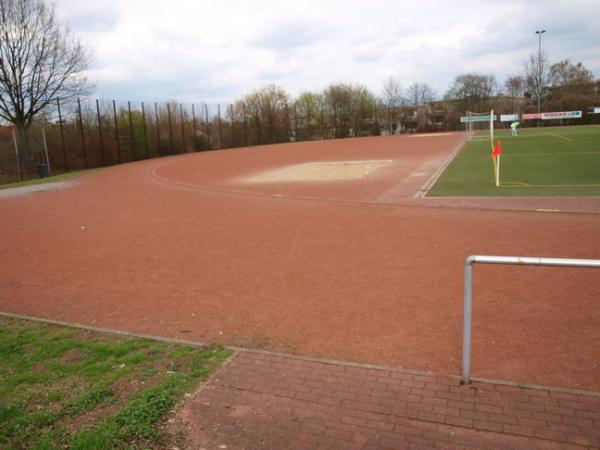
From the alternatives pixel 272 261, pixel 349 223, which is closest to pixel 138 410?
pixel 272 261

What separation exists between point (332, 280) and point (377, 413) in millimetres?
3234

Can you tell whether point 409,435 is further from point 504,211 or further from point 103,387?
point 504,211

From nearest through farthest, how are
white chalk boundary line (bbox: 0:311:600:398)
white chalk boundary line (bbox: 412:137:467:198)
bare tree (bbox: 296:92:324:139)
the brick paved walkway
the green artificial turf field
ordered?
the brick paved walkway < white chalk boundary line (bbox: 0:311:600:398) < the green artificial turf field < white chalk boundary line (bbox: 412:137:467:198) < bare tree (bbox: 296:92:324:139)

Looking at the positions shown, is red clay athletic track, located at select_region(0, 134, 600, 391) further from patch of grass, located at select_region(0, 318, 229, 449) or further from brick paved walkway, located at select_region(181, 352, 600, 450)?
patch of grass, located at select_region(0, 318, 229, 449)

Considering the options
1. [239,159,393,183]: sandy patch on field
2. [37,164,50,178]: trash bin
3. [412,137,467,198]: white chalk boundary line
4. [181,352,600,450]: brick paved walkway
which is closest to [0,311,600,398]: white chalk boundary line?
[181,352,600,450]: brick paved walkway

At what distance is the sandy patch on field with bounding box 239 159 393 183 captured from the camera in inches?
759

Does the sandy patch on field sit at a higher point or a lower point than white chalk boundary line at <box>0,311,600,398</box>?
higher

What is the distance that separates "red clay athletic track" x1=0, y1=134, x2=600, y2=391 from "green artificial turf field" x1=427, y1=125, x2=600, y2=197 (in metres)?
3.03

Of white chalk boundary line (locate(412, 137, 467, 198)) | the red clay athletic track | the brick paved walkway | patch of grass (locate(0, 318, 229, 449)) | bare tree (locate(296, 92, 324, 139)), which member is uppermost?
bare tree (locate(296, 92, 324, 139))

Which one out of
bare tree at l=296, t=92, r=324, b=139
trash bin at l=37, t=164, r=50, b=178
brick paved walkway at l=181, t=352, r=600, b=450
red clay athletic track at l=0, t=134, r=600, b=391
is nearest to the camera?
brick paved walkway at l=181, t=352, r=600, b=450

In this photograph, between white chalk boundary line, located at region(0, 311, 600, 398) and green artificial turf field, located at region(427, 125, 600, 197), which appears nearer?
white chalk boundary line, located at region(0, 311, 600, 398)

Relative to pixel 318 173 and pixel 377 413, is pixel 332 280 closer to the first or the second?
pixel 377 413

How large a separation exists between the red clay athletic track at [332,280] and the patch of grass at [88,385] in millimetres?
504

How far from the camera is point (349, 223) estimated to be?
10273 millimetres
